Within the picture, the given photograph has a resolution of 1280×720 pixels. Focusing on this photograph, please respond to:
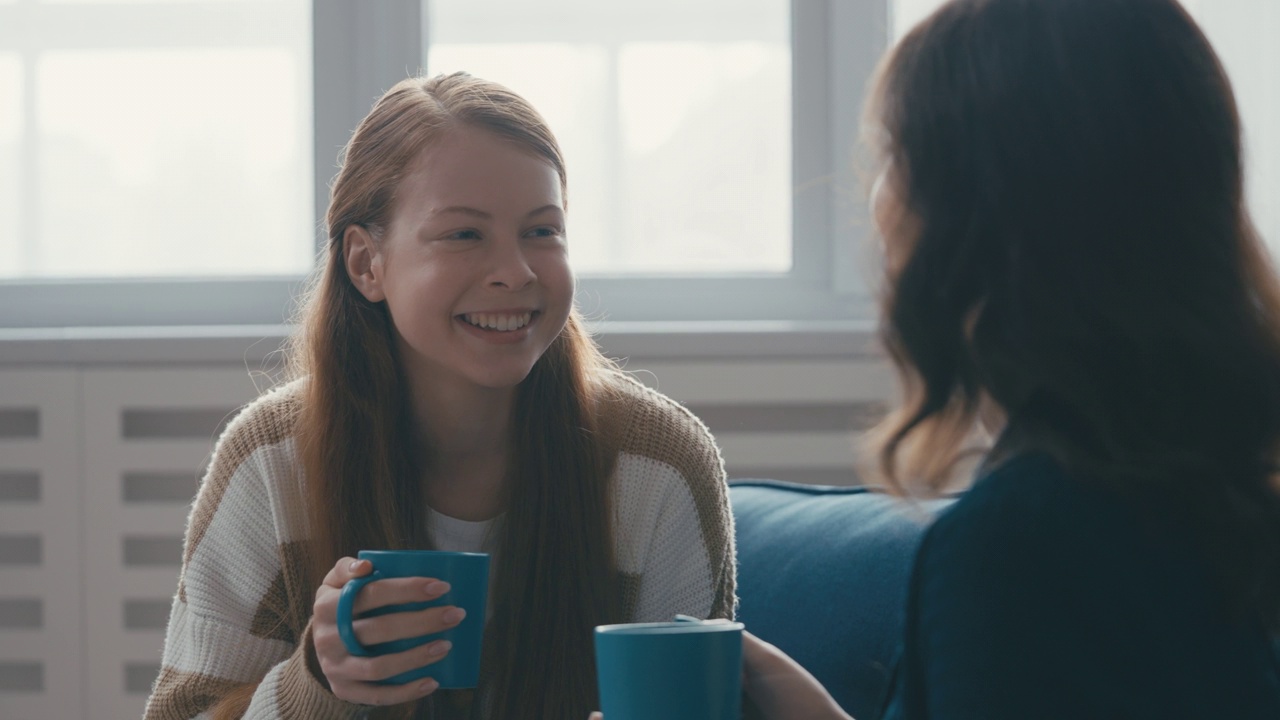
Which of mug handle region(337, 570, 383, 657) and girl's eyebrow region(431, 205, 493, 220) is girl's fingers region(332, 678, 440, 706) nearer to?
mug handle region(337, 570, 383, 657)

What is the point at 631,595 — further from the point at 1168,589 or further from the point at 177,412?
the point at 177,412

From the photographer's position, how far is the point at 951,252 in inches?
27.6

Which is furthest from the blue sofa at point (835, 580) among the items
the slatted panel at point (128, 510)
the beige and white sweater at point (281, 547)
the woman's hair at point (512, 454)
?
the slatted panel at point (128, 510)

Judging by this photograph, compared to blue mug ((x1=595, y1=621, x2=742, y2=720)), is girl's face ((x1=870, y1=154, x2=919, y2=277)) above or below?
above

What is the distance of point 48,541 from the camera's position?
2078 mm

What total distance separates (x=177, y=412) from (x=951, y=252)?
1736mm

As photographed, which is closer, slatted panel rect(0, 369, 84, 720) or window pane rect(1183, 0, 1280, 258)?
slatted panel rect(0, 369, 84, 720)

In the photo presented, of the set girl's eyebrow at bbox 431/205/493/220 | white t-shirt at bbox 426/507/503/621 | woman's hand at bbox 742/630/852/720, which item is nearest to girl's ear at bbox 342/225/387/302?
girl's eyebrow at bbox 431/205/493/220

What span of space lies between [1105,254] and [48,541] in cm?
190

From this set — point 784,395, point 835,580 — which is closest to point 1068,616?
point 835,580

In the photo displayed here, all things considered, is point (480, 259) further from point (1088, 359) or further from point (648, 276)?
point (648, 276)

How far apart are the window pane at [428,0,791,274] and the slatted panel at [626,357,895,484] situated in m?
0.33

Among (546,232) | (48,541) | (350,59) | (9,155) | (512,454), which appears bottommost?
(48,541)

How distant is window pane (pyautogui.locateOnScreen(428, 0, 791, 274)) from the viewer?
2.33 meters
